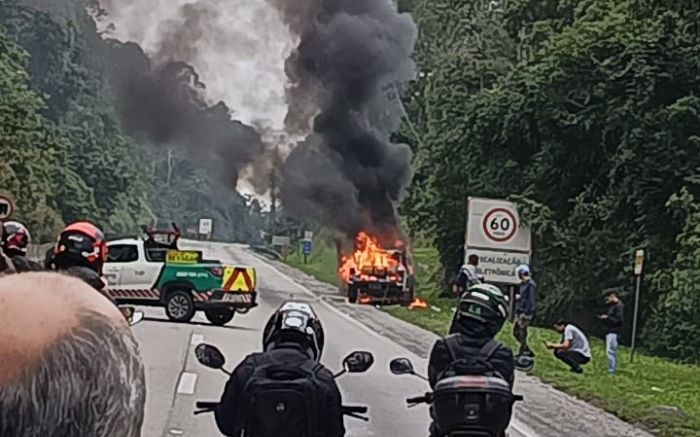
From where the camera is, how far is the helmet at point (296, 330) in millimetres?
5738

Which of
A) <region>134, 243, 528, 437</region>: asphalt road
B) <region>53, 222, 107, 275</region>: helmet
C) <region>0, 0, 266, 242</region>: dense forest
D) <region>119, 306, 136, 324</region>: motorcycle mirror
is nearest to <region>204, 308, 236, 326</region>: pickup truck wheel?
<region>134, 243, 528, 437</region>: asphalt road

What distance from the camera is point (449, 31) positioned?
52906 mm

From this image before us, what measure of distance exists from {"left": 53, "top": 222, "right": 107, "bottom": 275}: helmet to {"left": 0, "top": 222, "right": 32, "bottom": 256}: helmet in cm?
158

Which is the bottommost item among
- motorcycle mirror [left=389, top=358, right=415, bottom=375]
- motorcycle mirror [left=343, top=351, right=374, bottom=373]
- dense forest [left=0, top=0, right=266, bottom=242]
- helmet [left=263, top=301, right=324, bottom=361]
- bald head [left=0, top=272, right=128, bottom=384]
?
motorcycle mirror [left=389, top=358, right=415, bottom=375]

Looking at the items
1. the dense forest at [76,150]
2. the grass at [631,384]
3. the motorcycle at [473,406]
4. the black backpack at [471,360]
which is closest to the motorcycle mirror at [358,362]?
the motorcycle at [473,406]

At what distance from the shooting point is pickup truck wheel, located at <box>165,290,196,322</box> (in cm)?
2739

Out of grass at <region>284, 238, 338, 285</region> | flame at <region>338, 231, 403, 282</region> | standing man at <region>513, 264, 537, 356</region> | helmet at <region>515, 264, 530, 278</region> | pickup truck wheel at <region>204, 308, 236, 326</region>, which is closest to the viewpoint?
standing man at <region>513, 264, 537, 356</region>

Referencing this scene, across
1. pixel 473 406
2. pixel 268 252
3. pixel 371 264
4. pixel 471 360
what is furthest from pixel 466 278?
pixel 268 252

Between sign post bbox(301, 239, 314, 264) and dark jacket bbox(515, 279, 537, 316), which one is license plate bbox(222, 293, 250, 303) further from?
sign post bbox(301, 239, 314, 264)

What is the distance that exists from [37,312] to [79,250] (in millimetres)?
6001

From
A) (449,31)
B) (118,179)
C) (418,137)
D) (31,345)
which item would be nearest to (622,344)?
(418,137)

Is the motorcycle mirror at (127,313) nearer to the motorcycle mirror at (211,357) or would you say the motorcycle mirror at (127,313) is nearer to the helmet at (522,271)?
the motorcycle mirror at (211,357)

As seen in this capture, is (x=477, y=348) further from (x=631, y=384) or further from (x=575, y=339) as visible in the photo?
(x=575, y=339)

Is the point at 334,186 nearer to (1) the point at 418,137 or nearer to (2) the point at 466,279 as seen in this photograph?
(1) the point at 418,137
